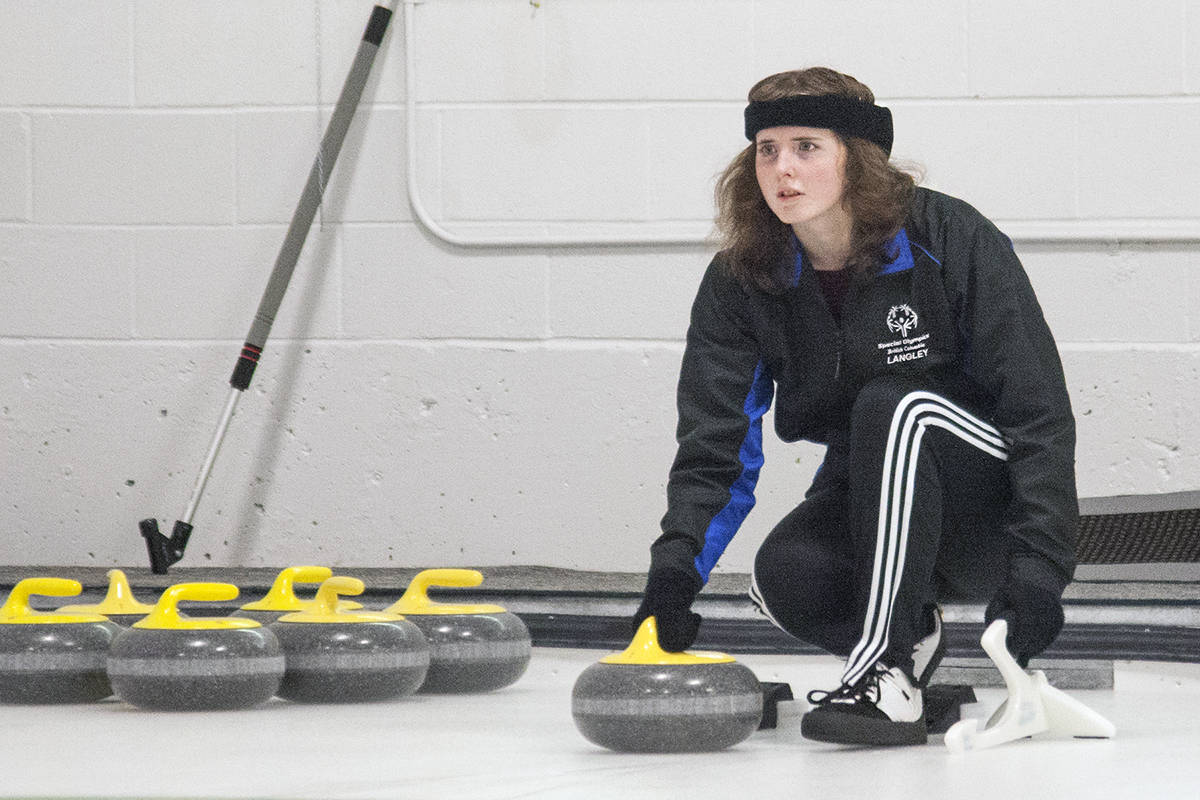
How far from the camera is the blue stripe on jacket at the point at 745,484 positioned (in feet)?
5.37

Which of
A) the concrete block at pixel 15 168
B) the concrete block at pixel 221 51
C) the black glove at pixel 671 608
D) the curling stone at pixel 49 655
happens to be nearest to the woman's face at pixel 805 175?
the black glove at pixel 671 608

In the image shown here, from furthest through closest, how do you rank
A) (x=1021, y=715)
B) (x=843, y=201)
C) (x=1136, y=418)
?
(x=1136, y=418), (x=843, y=201), (x=1021, y=715)

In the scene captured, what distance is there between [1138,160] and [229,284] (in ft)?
6.40

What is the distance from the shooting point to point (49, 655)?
6.01 feet

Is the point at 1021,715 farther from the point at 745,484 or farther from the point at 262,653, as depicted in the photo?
the point at 262,653

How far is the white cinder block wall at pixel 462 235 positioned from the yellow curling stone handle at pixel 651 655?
1.60 metres

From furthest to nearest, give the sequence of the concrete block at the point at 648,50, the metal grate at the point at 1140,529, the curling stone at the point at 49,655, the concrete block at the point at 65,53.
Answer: the concrete block at the point at 65,53
the concrete block at the point at 648,50
the metal grate at the point at 1140,529
the curling stone at the point at 49,655

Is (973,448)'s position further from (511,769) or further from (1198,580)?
(1198,580)

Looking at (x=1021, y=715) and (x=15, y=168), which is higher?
(x=15, y=168)

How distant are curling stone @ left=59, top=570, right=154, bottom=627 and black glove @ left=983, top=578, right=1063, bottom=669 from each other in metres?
1.14

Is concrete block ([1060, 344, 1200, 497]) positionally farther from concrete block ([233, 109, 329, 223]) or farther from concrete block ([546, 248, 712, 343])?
concrete block ([233, 109, 329, 223])

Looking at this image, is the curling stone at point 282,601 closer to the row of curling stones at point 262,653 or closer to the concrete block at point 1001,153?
the row of curling stones at point 262,653

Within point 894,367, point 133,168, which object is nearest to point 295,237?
point 133,168

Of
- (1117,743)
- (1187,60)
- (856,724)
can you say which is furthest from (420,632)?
(1187,60)
